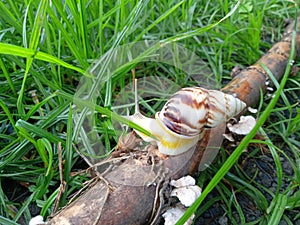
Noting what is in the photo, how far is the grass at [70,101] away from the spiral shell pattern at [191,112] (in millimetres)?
135

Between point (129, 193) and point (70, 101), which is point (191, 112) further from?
point (70, 101)

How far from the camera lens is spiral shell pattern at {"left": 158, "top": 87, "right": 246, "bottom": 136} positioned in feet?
3.44

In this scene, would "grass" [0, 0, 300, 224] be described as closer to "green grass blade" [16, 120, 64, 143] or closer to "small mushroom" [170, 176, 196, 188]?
"green grass blade" [16, 120, 64, 143]

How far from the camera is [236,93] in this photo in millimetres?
1334

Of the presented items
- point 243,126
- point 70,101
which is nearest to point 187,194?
point 243,126

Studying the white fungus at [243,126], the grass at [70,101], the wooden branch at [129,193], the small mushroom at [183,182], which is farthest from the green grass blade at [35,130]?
the white fungus at [243,126]

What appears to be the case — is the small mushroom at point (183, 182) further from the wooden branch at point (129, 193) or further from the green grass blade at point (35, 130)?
the green grass blade at point (35, 130)

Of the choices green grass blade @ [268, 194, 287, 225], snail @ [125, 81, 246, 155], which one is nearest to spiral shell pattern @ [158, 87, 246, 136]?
snail @ [125, 81, 246, 155]

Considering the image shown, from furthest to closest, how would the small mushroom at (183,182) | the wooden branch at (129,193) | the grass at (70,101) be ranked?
the grass at (70,101) → the small mushroom at (183,182) → the wooden branch at (129,193)

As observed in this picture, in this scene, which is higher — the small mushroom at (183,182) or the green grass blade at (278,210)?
the small mushroom at (183,182)

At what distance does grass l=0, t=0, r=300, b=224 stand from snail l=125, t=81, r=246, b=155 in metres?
0.13

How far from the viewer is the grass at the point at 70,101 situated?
113cm

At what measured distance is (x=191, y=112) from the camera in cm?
105

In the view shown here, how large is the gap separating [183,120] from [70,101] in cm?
37
